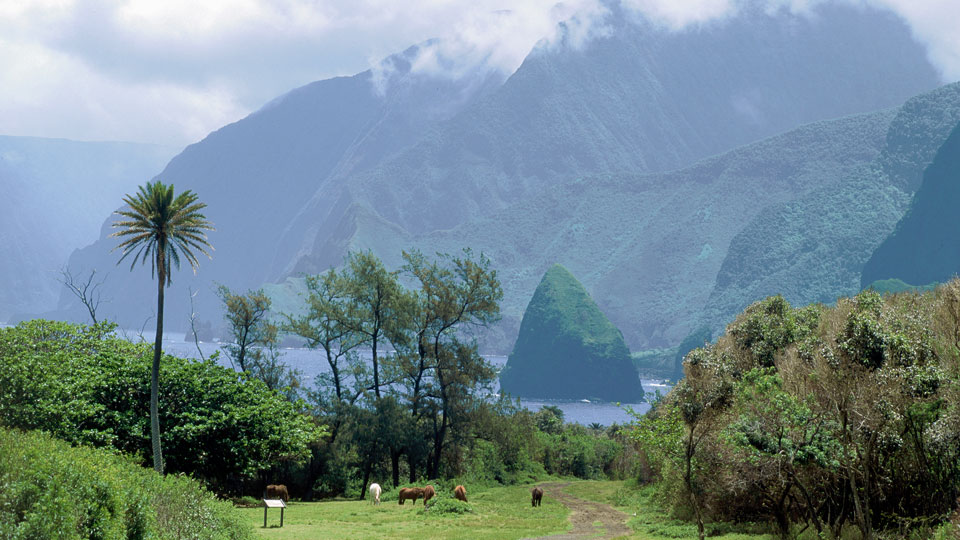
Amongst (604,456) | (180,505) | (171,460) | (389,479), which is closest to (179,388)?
(171,460)

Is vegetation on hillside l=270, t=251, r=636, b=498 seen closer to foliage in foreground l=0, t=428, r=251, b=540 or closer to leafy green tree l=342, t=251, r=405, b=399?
leafy green tree l=342, t=251, r=405, b=399

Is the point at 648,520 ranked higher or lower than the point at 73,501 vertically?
lower

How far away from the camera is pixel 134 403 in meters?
39.3

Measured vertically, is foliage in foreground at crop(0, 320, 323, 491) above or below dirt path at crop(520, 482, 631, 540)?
above

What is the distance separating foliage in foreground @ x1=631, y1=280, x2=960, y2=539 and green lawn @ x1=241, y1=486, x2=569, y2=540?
7.87m

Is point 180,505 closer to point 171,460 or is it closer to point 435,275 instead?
point 171,460

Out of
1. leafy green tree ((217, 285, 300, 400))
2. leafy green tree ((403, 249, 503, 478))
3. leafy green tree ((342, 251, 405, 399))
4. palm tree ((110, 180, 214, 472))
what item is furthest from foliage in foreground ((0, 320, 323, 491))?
leafy green tree ((403, 249, 503, 478))

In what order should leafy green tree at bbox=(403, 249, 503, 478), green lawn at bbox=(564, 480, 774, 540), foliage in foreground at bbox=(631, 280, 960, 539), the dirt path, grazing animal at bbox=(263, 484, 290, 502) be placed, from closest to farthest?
foliage in foreground at bbox=(631, 280, 960, 539), green lawn at bbox=(564, 480, 774, 540), the dirt path, grazing animal at bbox=(263, 484, 290, 502), leafy green tree at bbox=(403, 249, 503, 478)

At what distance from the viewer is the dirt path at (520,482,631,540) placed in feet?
110

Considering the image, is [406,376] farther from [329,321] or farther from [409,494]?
[409,494]

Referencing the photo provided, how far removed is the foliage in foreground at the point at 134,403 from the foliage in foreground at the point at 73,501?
1373 centimetres

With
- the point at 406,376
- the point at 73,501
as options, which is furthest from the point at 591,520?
the point at 73,501

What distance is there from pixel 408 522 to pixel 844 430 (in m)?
20.4

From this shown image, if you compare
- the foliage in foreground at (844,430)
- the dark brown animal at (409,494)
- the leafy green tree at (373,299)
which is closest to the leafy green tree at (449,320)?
the leafy green tree at (373,299)
